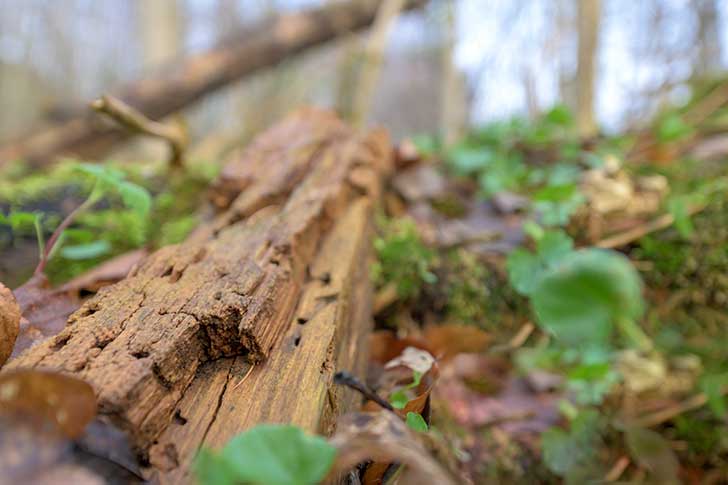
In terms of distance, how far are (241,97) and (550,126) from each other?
6062mm

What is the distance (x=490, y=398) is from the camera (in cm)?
176

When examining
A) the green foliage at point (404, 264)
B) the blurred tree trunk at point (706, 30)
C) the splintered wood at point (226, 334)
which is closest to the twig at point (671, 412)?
the green foliage at point (404, 264)

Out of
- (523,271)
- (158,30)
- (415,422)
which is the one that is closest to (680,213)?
(523,271)

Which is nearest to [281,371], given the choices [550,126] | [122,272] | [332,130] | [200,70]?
[122,272]

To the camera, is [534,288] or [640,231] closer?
[534,288]

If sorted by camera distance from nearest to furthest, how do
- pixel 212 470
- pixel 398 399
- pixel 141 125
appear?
pixel 212 470 → pixel 398 399 → pixel 141 125

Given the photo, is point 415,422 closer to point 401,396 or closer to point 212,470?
point 401,396

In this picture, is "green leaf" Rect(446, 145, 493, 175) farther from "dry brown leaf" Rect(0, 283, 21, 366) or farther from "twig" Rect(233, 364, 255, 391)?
"dry brown leaf" Rect(0, 283, 21, 366)

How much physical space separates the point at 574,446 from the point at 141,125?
6.83ft

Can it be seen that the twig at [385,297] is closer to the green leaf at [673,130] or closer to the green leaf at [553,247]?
the green leaf at [553,247]

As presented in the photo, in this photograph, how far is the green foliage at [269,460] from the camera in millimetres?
528

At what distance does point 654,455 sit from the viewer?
145cm

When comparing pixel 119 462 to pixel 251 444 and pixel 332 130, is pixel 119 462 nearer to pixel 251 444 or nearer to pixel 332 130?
pixel 251 444

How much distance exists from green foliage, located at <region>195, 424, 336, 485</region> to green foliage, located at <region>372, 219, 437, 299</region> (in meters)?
1.20
